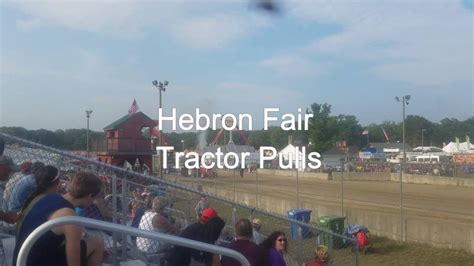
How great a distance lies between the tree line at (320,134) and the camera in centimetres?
3382

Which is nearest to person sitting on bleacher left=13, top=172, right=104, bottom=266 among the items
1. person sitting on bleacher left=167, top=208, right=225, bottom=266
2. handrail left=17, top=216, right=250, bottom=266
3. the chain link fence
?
handrail left=17, top=216, right=250, bottom=266

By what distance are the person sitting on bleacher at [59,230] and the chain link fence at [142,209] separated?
0.27 meters

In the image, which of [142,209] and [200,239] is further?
[142,209]

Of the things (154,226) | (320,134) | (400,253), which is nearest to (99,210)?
(154,226)

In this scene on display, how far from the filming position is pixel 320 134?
62406mm

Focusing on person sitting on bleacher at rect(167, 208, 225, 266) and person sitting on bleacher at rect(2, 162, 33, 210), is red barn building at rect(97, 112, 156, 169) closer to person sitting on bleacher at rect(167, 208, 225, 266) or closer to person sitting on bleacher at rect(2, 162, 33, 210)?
person sitting on bleacher at rect(2, 162, 33, 210)

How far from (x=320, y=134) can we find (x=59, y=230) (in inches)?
2371

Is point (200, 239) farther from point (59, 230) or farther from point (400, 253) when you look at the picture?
point (400, 253)

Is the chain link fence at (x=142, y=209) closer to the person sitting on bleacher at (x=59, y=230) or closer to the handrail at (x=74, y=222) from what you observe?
the person sitting on bleacher at (x=59, y=230)

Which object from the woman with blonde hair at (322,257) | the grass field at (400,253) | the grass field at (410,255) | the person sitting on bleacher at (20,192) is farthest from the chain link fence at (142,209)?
the grass field at (410,255)

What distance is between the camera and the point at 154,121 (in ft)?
99.8

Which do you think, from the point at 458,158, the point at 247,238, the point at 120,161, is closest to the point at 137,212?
the point at 247,238

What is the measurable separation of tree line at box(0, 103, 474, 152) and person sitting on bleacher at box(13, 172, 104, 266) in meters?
4.52

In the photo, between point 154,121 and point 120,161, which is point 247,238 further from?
point 154,121
